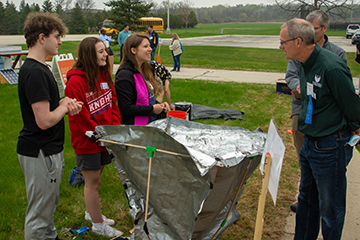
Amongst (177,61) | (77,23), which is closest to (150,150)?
(177,61)

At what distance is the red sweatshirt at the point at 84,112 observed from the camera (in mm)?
2666

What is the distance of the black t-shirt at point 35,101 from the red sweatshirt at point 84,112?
0.29 m

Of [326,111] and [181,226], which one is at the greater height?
[326,111]

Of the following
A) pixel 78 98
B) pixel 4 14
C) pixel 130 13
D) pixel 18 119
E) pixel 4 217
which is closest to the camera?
pixel 78 98

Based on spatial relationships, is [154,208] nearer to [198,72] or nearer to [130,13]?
[198,72]

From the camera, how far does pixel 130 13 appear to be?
1106 inches

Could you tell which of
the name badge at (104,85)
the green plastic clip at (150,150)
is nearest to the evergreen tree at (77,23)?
the name badge at (104,85)

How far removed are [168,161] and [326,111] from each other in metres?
1.25

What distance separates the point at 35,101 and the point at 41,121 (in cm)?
16

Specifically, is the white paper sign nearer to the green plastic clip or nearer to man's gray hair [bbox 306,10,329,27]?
the green plastic clip

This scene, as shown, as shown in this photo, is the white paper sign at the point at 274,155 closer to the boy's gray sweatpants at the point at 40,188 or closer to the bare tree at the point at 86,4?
the boy's gray sweatpants at the point at 40,188

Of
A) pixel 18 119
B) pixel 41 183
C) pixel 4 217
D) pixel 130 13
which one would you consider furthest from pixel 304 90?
pixel 130 13

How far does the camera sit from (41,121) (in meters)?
2.15

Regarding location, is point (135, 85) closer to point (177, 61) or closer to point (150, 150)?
point (150, 150)
